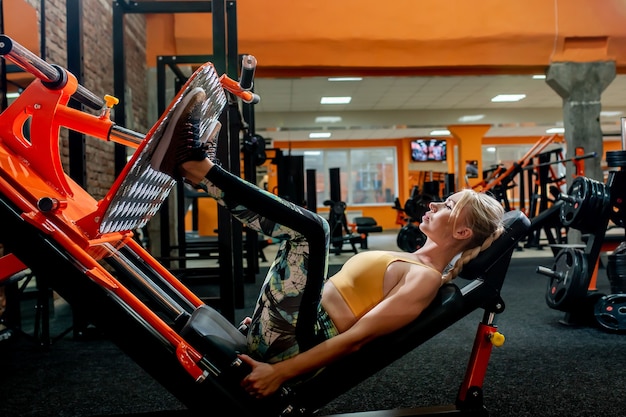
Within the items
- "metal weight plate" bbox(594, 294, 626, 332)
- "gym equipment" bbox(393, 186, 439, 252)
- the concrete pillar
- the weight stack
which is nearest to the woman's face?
"metal weight plate" bbox(594, 294, 626, 332)

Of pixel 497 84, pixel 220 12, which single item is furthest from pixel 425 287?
pixel 497 84

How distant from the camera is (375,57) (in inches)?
246

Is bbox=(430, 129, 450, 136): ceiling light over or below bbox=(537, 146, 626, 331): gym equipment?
Answer: over

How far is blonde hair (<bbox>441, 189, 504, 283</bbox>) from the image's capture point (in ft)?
4.37

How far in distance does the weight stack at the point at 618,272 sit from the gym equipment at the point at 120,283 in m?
1.94

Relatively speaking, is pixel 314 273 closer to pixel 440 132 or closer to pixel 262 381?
pixel 262 381

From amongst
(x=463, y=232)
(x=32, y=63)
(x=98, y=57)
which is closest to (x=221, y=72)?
(x=32, y=63)

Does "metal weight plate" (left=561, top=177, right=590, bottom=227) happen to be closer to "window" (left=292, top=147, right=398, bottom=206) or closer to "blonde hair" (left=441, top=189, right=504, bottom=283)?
"blonde hair" (left=441, top=189, right=504, bottom=283)

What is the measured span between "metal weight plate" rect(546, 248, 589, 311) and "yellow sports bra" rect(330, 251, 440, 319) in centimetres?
187

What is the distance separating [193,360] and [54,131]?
78 cm

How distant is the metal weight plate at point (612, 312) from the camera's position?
2715mm

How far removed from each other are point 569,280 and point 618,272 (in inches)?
14.1

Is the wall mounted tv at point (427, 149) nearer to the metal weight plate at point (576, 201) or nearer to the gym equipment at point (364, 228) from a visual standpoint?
the gym equipment at point (364, 228)

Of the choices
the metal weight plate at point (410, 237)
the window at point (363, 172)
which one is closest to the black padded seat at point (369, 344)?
the metal weight plate at point (410, 237)
